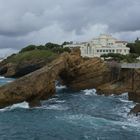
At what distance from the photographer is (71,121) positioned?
171ft

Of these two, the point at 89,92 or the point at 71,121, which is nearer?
the point at 71,121

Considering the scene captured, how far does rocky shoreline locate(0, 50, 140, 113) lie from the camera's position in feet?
221

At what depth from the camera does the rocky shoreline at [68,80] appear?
67.3 meters

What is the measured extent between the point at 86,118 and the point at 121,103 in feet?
58.2

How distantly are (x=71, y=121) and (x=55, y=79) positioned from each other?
105 feet

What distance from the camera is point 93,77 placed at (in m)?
95.2

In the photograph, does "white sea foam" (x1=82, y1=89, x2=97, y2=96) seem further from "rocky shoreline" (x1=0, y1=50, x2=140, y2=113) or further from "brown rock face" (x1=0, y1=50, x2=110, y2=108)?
"brown rock face" (x1=0, y1=50, x2=110, y2=108)

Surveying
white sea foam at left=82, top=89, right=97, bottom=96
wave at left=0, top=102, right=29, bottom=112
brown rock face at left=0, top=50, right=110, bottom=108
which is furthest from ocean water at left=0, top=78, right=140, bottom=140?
white sea foam at left=82, top=89, right=97, bottom=96

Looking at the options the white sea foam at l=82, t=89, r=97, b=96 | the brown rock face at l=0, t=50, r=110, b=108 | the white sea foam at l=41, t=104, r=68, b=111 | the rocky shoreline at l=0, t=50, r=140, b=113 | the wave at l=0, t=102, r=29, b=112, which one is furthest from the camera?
the white sea foam at l=82, t=89, r=97, b=96

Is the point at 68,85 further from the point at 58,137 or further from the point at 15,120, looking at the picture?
the point at 58,137

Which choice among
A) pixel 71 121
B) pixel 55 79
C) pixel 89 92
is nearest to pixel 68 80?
pixel 89 92

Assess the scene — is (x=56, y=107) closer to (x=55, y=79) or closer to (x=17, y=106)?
(x=17, y=106)

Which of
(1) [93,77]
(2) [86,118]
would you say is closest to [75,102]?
(2) [86,118]

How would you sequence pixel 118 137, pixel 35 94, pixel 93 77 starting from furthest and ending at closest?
pixel 93 77, pixel 35 94, pixel 118 137
